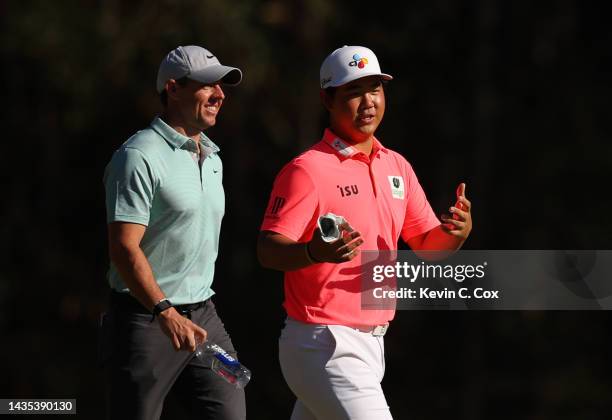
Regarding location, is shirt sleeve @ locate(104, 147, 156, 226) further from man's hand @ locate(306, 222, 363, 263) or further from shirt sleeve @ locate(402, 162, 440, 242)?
shirt sleeve @ locate(402, 162, 440, 242)

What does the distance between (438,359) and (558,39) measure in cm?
525

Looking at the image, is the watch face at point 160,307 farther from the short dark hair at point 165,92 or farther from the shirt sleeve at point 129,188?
the short dark hair at point 165,92

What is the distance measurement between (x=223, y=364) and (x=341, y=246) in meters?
1.02

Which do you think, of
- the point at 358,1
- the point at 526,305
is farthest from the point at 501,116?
the point at 526,305

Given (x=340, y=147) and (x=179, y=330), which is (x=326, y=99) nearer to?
(x=340, y=147)

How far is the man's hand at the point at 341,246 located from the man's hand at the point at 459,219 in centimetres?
85

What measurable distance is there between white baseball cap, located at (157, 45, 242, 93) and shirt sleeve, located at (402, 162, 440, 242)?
0.89 meters

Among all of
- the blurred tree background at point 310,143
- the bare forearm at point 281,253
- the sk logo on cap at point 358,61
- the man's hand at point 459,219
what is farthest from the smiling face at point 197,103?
the blurred tree background at point 310,143

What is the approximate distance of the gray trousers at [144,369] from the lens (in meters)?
5.27

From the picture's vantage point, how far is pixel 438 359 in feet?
61.7

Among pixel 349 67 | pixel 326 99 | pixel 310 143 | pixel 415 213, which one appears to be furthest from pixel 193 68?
pixel 310 143

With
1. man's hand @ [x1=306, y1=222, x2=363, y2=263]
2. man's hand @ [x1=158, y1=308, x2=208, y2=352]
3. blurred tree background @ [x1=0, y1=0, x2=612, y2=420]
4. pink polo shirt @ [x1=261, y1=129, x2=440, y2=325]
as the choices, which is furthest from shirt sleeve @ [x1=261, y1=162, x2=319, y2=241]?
blurred tree background @ [x1=0, y1=0, x2=612, y2=420]

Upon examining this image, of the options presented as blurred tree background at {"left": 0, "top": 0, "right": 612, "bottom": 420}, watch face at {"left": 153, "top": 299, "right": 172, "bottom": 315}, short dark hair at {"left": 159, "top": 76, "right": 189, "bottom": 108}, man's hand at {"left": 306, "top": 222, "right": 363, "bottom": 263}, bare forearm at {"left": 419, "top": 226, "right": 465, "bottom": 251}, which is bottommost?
watch face at {"left": 153, "top": 299, "right": 172, "bottom": 315}

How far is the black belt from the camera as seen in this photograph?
17.4ft
